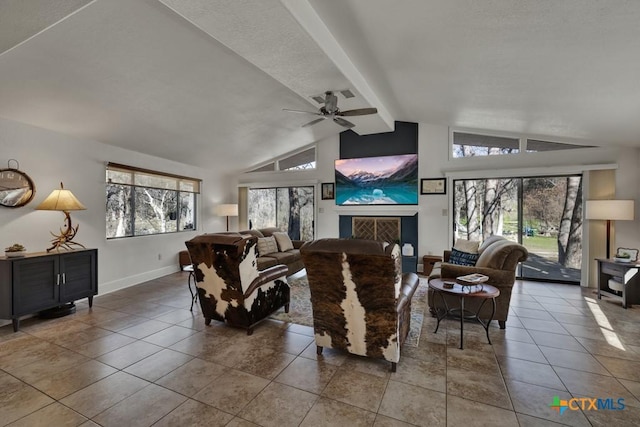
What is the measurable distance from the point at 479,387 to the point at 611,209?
14.0 feet

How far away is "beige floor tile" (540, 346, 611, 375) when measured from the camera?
2.43 meters

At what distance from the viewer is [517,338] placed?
302 centimetres

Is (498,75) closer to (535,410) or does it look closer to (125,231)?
(535,410)

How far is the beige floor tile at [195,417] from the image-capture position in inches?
72.1

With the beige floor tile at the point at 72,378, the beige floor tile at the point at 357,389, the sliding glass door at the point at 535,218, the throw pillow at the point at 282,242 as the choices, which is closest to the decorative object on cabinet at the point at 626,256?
the sliding glass door at the point at 535,218

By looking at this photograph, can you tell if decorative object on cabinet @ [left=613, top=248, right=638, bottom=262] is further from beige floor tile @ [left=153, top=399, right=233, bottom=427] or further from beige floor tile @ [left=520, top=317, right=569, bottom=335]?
beige floor tile @ [left=153, top=399, right=233, bottom=427]

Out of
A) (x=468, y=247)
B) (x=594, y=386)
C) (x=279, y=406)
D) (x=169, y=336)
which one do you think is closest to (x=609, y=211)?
(x=468, y=247)

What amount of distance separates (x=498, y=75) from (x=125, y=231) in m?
6.31

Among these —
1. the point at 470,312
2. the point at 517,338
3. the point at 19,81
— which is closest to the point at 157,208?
the point at 19,81

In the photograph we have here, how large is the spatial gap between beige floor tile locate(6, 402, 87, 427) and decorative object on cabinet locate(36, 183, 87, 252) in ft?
8.37

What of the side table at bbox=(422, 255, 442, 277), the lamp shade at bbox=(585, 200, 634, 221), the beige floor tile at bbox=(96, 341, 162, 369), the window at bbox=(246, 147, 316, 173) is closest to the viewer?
the beige floor tile at bbox=(96, 341, 162, 369)

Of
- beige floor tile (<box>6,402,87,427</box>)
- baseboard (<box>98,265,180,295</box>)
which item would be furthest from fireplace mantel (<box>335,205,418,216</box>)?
beige floor tile (<box>6,402,87,427</box>)

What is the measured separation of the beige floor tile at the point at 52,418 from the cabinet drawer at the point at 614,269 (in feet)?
20.4

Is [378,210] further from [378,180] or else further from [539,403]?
[539,403]
